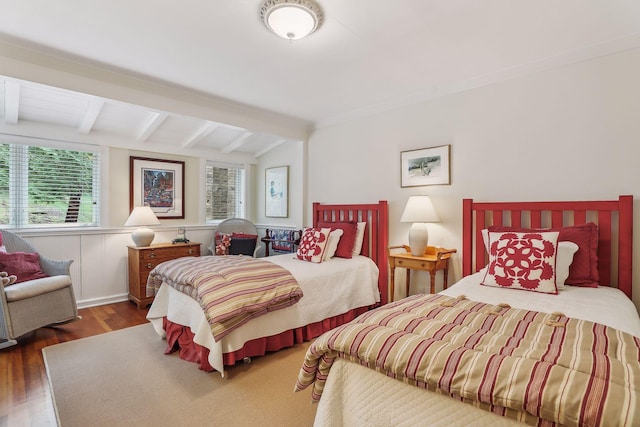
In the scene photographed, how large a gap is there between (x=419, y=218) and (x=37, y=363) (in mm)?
3368

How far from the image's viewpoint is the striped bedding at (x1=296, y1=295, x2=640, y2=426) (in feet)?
2.90

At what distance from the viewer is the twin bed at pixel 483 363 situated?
2.99ft

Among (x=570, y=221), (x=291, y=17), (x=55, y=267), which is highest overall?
(x=291, y=17)

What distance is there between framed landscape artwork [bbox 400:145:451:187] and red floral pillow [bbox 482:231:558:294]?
1.06 metres

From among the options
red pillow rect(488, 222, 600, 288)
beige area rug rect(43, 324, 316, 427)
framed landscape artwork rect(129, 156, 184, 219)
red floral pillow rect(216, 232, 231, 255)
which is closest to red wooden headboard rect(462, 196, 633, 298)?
red pillow rect(488, 222, 600, 288)

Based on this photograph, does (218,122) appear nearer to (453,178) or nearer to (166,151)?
(166,151)

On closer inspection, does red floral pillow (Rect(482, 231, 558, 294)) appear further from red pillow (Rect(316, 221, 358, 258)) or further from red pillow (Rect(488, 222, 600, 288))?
red pillow (Rect(316, 221, 358, 258))

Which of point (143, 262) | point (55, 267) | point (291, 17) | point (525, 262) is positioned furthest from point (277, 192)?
point (525, 262)

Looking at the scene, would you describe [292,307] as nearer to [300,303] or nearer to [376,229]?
[300,303]

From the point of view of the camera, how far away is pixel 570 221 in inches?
99.9

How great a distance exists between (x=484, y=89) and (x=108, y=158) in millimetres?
4315

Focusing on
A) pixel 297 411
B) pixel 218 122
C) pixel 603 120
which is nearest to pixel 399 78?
pixel 603 120

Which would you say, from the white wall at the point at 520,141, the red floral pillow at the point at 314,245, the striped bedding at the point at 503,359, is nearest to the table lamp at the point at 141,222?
the red floral pillow at the point at 314,245

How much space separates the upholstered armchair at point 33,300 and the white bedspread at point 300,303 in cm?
89
